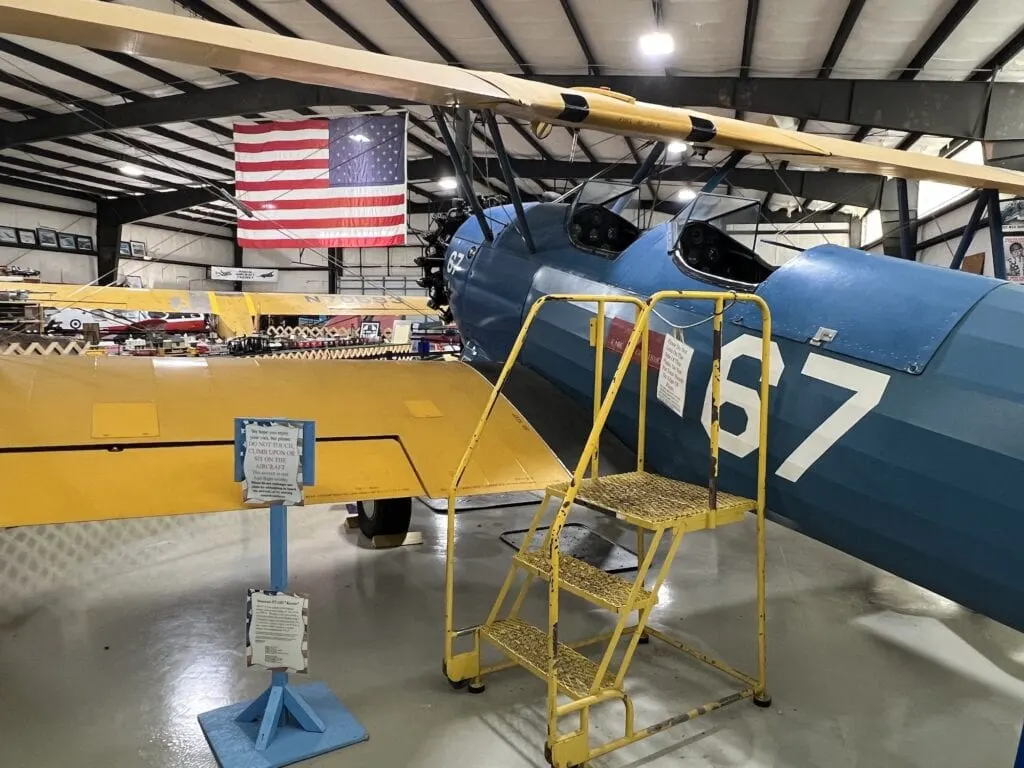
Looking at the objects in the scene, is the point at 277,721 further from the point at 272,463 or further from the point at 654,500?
the point at 654,500

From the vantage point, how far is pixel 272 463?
9.04 feet

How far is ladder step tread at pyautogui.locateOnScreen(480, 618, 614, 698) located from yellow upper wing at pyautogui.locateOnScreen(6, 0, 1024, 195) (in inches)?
91.3

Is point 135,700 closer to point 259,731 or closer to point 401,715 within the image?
point 259,731

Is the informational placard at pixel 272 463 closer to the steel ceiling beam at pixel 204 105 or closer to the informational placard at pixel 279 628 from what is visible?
the informational placard at pixel 279 628

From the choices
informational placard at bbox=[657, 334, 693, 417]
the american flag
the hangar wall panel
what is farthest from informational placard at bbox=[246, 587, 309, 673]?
the hangar wall panel

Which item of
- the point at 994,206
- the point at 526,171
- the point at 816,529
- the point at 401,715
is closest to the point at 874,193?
the point at 526,171

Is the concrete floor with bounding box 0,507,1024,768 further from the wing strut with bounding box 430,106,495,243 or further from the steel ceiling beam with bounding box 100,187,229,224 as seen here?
the steel ceiling beam with bounding box 100,187,229,224

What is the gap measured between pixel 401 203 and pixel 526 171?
7.94m

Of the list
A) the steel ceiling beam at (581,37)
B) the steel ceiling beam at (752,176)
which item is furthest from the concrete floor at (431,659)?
the steel ceiling beam at (752,176)

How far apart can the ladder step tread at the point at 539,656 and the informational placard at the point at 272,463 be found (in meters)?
1.03

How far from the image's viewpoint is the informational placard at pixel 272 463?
8.99ft

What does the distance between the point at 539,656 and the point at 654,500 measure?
78 centimetres

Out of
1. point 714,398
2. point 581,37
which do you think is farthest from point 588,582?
point 581,37

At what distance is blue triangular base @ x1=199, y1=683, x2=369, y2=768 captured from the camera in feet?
8.89
